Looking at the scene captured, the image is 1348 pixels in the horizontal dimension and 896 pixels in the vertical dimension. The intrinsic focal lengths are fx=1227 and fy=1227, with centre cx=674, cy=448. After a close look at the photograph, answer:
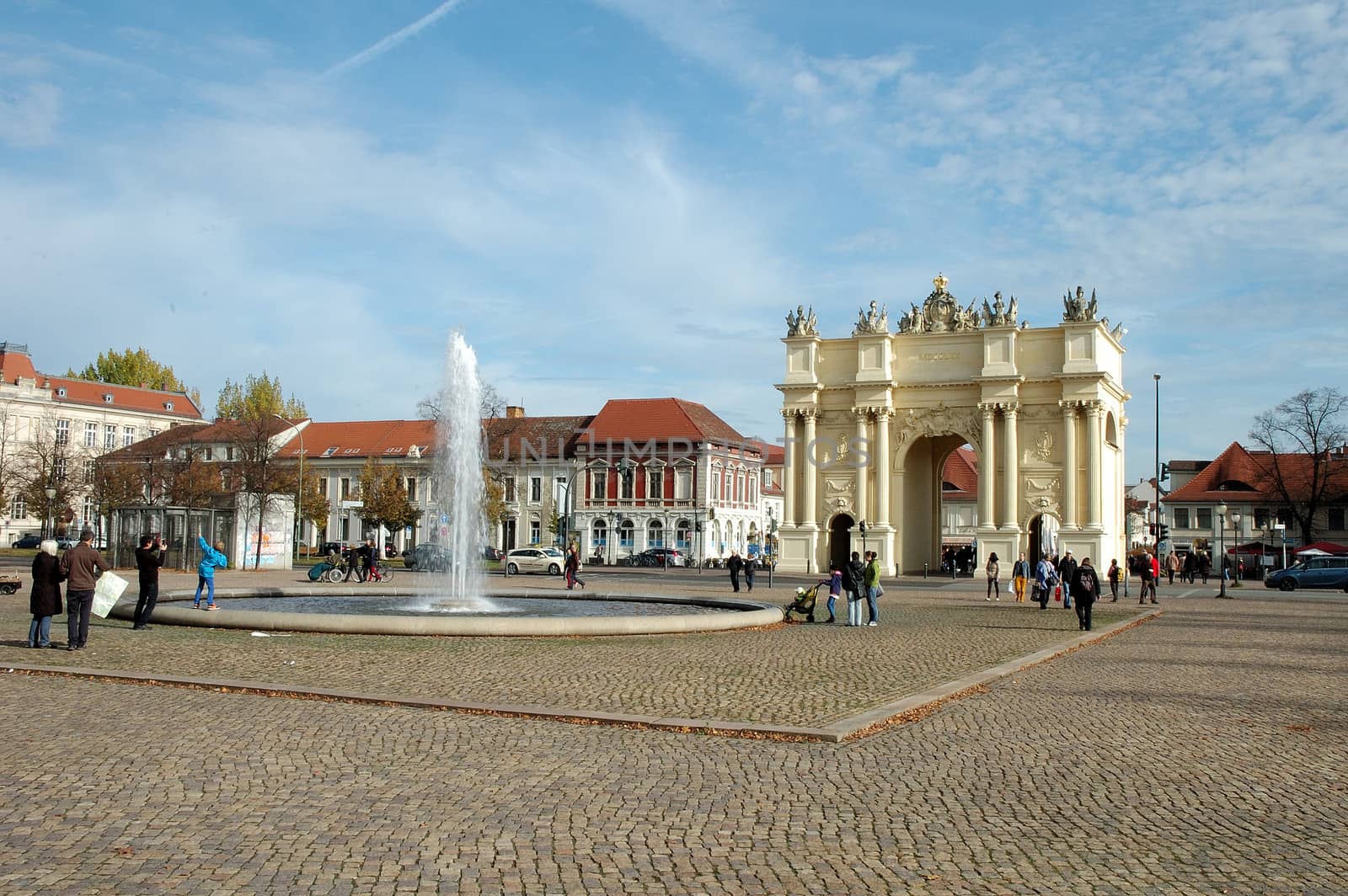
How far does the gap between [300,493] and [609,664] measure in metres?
64.4

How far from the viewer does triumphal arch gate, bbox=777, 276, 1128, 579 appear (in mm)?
61312

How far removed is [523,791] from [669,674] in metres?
7.06

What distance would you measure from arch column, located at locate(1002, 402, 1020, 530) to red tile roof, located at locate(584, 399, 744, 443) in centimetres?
3461

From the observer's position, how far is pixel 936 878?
6504mm

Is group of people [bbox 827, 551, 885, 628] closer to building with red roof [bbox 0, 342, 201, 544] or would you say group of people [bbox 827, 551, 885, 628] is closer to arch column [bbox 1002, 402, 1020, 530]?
arch column [bbox 1002, 402, 1020, 530]

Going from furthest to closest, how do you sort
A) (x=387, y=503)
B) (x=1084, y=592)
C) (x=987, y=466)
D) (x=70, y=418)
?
1. (x=70, y=418)
2. (x=387, y=503)
3. (x=987, y=466)
4. (x=1084, y=592)

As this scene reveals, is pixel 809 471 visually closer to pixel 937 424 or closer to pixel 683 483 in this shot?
pixel 937 424

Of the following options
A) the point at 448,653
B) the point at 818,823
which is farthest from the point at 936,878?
the point at 448,653

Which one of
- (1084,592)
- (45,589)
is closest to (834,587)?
(1084,592)

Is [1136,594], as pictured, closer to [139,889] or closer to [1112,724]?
[1112,724]

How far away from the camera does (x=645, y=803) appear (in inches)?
320

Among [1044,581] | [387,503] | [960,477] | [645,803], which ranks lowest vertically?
[645,803]

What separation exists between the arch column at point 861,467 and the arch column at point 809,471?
231cm

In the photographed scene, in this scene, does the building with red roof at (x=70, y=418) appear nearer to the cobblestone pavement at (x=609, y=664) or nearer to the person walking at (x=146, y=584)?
the person walking at (x=146, y=584)
